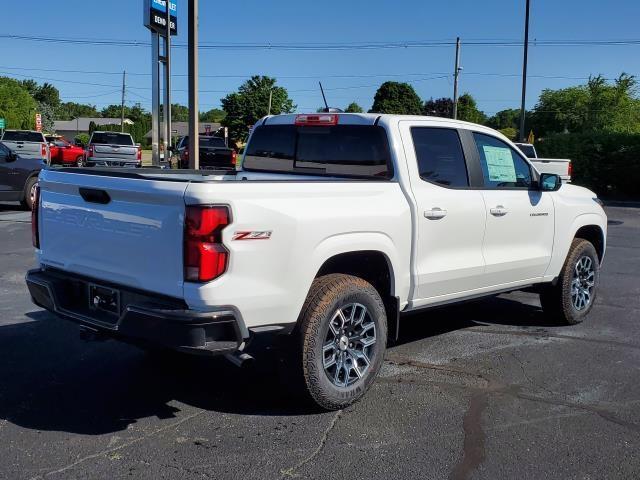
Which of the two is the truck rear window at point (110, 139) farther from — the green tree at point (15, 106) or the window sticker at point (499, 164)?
the green tree at point (15, 106)

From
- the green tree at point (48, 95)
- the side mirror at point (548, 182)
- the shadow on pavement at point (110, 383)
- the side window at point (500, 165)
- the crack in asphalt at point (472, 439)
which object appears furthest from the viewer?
the green tree at point (48, 95)

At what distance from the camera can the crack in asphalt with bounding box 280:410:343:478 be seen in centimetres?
355

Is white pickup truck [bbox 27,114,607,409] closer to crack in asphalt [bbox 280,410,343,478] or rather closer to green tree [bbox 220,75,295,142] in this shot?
crack in asphalt [bbox 280,410,343,478]

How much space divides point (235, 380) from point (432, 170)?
2174 millimetres

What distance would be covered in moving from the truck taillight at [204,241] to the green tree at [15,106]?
81307mm

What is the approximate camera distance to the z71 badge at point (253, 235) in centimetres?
367

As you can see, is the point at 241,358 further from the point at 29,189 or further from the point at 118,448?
the point at 29,189

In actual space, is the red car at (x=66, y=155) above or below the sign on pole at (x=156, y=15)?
below

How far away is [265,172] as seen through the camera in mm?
5906

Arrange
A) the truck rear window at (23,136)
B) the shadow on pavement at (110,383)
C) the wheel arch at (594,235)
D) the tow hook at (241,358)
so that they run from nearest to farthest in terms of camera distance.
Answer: the tow hook at (241,358)
the shadow on pavement at (110,383)
the wheel arch at (594,235)
the truck rear window at (23,136)

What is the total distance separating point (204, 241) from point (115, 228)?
0.72 meters

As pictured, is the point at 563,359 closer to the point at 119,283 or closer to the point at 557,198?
the point at 557,198

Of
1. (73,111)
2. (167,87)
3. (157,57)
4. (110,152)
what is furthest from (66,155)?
(73,111)

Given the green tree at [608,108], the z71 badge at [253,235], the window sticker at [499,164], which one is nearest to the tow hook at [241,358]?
the z71 badge at [253,235]
